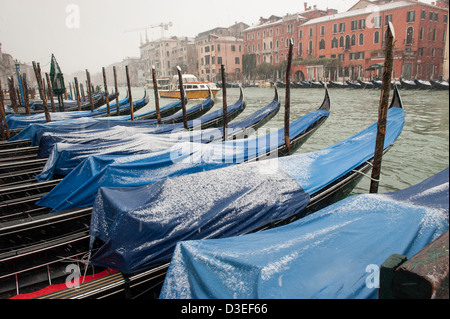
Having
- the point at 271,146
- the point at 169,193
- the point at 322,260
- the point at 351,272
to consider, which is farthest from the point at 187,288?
the point at 271,146

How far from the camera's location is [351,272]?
138 cm

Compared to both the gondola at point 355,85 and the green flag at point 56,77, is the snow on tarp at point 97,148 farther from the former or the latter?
the gondola at point 355,85

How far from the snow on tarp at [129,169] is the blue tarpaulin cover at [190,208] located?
0.19 meters

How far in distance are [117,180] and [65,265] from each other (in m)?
0.93

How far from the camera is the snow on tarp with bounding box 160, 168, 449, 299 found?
1.35 m

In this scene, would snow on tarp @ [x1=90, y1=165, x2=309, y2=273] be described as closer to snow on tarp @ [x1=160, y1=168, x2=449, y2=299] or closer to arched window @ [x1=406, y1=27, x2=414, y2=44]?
snow on tarp @ [x1=160, y1=168, x2=449, y2=299]

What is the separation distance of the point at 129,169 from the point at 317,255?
7.91 feet

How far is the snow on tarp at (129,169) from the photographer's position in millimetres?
3225

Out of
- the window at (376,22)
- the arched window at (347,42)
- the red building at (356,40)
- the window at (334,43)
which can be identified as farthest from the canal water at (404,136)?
the window at (334,43)

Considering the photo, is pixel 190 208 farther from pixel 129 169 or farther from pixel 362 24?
pixel 362 24

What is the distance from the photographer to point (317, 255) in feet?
5.08

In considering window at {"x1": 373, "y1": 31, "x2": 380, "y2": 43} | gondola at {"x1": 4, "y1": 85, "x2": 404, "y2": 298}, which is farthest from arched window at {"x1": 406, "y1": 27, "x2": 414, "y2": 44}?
gondola at {"x1": 4, "y1": 85, "x2": 404, "y2": 298}

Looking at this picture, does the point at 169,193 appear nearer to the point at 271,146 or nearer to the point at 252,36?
the point at 271,146

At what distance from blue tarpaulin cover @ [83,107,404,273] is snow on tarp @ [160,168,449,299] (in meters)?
0.56
